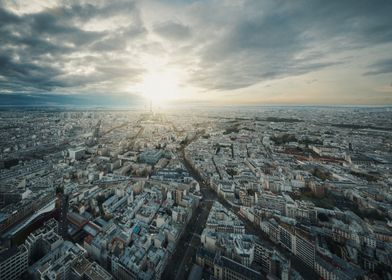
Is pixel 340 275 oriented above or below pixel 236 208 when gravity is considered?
above

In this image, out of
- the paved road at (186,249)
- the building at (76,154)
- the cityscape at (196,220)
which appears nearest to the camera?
the cityscape at (196,220)

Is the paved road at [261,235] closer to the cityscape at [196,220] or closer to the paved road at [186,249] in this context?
the cityscape at [196,220]

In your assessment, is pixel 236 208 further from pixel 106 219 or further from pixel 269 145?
pixel 269 145

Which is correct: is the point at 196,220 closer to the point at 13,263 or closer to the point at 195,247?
the point at 195,247

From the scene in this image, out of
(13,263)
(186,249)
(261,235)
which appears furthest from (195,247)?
(13,263)

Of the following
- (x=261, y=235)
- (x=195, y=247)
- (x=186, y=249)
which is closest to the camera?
(x=186, y=249)

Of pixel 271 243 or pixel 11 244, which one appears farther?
pixel 271 243

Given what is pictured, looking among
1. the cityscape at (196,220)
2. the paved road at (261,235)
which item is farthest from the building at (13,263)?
the paved road at (261,235)

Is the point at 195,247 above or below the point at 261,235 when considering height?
above

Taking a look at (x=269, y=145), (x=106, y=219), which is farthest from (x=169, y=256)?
(x=269, y=145)

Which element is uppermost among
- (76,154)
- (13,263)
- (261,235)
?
(13,263)

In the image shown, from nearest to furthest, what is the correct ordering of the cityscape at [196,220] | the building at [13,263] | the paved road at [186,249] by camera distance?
the building at [13,263] < the cityscape at [196,220] < the paved road at [186,249]
